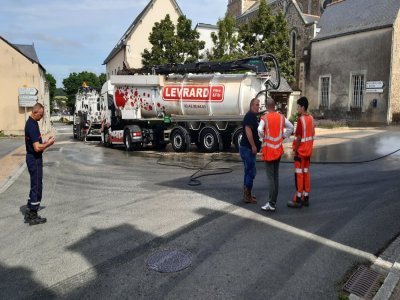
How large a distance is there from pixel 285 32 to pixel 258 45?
2296 mm

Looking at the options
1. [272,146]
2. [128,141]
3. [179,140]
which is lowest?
[128,141]

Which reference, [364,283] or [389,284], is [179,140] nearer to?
[364,283]

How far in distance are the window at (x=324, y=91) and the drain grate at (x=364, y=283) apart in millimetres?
30683

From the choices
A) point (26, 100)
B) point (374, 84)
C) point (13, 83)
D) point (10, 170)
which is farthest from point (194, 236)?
point (13, 83)

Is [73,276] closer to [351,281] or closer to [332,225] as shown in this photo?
[351,281]

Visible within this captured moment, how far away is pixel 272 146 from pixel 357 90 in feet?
87.7

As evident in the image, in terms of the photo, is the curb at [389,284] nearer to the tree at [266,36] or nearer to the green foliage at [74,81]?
the tree at [266,36]

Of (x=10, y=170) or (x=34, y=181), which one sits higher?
(x=34, y=181)

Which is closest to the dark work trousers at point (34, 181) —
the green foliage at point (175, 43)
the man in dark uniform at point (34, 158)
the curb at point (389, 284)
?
the man in dark uniform at point (34, 158)

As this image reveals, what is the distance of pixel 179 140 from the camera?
16062 millimetres

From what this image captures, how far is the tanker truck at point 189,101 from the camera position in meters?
14.7

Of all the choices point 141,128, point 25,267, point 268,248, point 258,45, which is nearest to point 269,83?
point 141,128

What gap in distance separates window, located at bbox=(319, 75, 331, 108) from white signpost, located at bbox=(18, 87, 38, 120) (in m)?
23.5

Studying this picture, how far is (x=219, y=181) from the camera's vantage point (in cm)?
956
